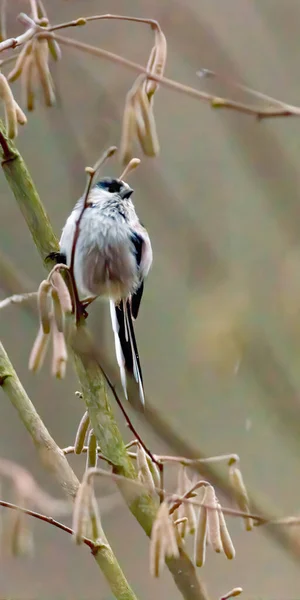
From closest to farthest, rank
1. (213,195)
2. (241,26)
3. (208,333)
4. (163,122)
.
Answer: (208,333) → (241,26) → (213,195) → (163,122)

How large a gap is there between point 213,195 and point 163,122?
1.82ft

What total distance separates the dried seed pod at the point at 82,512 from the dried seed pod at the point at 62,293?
201mm

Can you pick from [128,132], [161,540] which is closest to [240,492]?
[161,540]

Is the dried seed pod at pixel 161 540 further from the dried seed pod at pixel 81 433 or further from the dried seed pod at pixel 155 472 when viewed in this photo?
the dried seed pod at pixel 81 433

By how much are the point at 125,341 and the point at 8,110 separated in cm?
91

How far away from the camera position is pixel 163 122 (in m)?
3.06

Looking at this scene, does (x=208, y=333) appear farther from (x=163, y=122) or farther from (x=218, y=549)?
(x=163, y=122)

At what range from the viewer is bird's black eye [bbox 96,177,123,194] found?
226 centimetres

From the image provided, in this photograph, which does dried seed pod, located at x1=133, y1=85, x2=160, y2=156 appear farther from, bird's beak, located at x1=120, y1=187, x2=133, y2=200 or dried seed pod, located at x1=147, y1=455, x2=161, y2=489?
bird's beak, located at x1=120, y1=187, x2=133, y2=200

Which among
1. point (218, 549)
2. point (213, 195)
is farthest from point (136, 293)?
point (218, 549)

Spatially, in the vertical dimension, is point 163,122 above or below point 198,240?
above

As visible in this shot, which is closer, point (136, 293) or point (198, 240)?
point (198, 240)

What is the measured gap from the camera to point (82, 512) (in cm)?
87

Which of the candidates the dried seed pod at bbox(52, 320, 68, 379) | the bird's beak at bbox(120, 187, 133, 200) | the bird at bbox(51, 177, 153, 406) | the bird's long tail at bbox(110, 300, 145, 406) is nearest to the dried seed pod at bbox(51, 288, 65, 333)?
the dried seed pod at bbox(52, 320, 68, 379)
